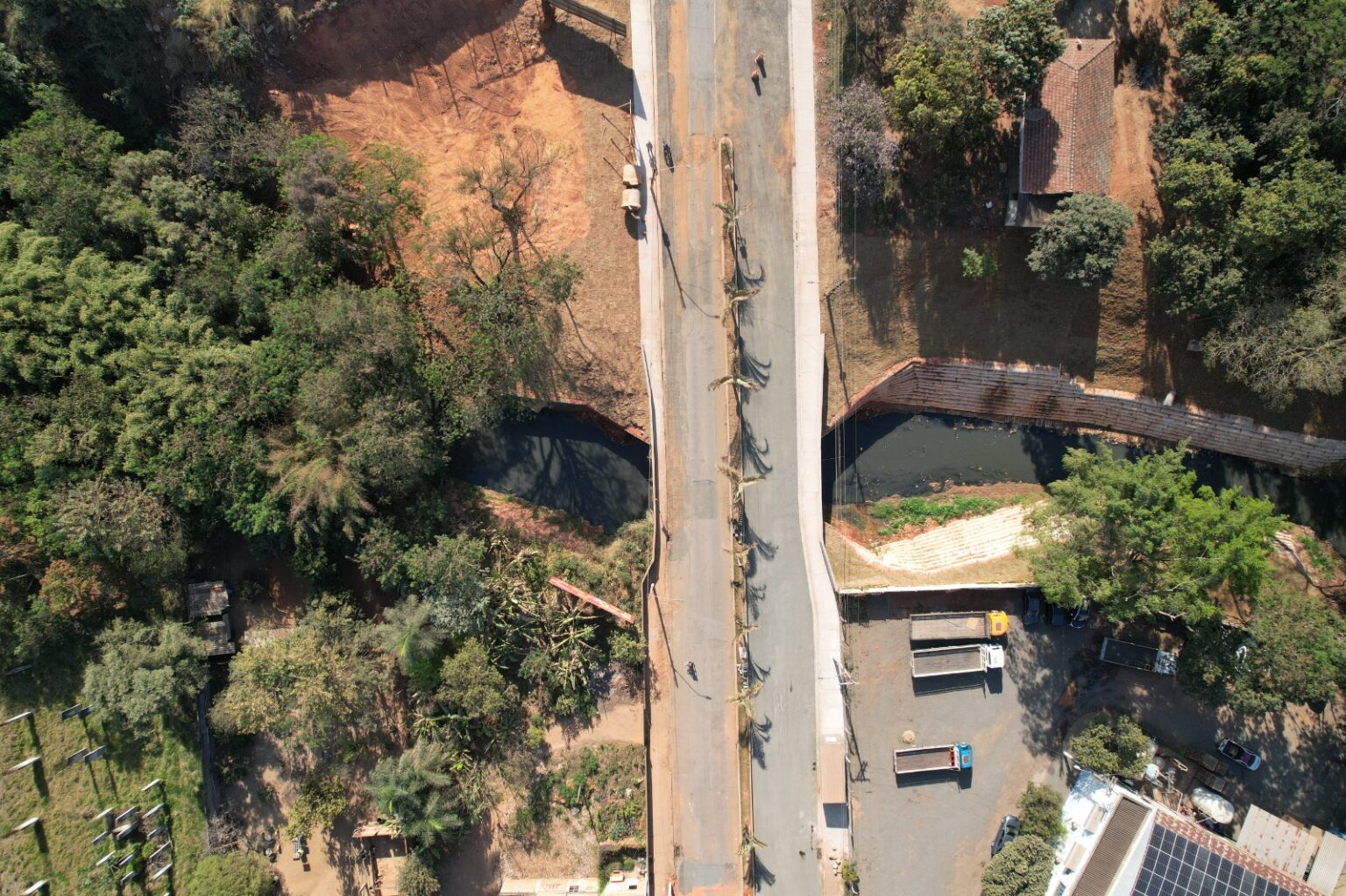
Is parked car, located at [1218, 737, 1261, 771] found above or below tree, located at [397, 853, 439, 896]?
above

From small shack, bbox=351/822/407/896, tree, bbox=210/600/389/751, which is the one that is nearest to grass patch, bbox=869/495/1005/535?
tree, bbox=210/600/389/751

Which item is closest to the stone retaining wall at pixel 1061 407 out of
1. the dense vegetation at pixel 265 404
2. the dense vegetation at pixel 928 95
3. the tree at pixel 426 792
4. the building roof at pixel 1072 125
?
the dense vegetation at pixel 928 95

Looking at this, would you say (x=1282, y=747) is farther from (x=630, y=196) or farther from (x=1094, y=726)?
(x=630, y=196)

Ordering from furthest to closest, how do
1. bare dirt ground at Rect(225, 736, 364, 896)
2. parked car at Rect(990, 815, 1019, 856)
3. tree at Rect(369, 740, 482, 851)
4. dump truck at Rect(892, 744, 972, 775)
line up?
bare dirt ground at Rect(225, 736, 364, 896), dump truck at Rect(892, 744, 972, 775), parked car at Rect(990, 815, 1019, 856), tree at Rect(369, 740, 482, 851)

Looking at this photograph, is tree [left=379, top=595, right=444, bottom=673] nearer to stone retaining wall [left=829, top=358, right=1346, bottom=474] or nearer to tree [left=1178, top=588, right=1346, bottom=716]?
stone retaining wall [left=829, top=358, right=1346, bottom=474]

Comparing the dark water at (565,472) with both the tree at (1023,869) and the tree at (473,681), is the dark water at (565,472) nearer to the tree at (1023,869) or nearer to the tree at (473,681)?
the tree at (473,681)

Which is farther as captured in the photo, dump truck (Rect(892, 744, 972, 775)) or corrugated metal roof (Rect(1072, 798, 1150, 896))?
dump truck (Rect(892, 744, 972, 775))
